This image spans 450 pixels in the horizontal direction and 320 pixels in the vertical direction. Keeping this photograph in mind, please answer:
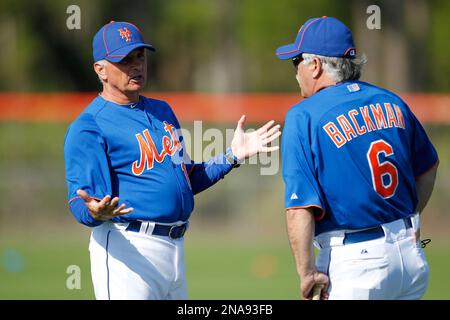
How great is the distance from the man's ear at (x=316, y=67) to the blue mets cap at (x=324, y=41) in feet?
0.16

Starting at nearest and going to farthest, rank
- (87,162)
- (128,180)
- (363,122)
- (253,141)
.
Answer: (363,122) → (87,162) → (128,180) → (253,141)

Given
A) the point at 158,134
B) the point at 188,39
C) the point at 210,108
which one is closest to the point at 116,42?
the point at 158,134

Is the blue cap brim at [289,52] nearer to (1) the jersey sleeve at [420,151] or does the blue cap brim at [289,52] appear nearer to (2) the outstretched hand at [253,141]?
(2) the outstretched hand at [253,141]

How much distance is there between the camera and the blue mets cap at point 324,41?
470cm

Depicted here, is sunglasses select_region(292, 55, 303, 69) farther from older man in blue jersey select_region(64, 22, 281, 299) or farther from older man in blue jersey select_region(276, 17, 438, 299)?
older man in blue jersey select_region(64, 22, 281, 299)

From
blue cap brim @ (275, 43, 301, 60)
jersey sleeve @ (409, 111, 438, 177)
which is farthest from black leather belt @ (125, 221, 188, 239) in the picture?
jersey sleeve @ (409, 111, 438, 177)

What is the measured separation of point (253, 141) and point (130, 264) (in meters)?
1.22

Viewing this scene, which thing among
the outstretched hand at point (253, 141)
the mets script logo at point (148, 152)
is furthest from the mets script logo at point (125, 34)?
the outstretched hand at point (253, 141)

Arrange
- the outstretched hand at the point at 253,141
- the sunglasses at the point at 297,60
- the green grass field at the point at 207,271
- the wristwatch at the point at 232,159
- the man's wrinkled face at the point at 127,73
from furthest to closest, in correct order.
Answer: the green grass field at the point at 207,271 → the wristwatch at the point at 232,159 → the outstretched hand at the point at 253,141 → the man's wrinkled face at the point at 127,73 → the sunglasses at the point at 297,60

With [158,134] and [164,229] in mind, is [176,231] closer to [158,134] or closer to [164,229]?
[164,229]

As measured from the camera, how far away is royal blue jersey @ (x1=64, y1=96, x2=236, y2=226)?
4902mm

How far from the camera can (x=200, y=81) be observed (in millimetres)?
35375

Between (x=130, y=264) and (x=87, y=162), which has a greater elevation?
(x=87, y=162)
